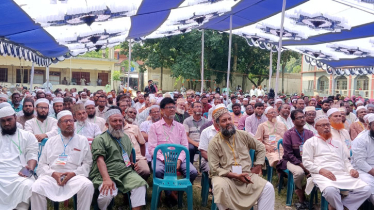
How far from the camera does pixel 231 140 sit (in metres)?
3.74

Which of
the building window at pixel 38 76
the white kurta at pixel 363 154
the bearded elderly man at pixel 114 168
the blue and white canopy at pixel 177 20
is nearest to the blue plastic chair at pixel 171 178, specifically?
the bearded elderly man at pixel 114 168

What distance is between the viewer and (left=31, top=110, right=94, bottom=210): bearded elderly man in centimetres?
334

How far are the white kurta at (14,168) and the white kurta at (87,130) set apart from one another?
2.72 feet

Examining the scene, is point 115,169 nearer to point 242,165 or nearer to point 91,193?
point 91,193

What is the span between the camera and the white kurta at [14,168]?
11.0 feet

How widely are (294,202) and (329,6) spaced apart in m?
5.73

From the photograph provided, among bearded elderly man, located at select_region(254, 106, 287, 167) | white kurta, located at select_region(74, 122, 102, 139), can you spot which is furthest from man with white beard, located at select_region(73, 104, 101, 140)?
bearded elderly man, located at select_region(254, 106, 287, 167)

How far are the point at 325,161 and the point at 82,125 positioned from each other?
329cm

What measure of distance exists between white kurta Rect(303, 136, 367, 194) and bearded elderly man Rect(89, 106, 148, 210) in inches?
78.6

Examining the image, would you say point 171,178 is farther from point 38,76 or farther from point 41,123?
point 38,76

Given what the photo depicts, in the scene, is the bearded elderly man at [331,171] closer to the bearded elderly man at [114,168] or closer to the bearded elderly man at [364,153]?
the bearded elderly man at [364,153]

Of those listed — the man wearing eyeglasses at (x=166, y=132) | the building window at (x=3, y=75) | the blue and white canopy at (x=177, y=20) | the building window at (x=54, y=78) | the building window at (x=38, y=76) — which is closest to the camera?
the man wearing eyeglasses at (x=166, y=132)

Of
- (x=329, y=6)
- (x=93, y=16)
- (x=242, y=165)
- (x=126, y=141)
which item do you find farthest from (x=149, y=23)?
(x=242, y=165)

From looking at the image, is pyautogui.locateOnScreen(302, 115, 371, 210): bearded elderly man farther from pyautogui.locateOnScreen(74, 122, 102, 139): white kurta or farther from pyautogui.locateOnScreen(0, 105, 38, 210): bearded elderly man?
pyautogui.locateOnScreen(0, 105, 38, 210): bearded elderly man
